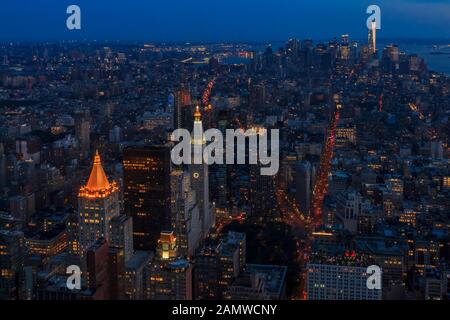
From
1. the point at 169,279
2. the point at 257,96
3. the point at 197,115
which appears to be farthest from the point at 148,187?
the point at 257,96

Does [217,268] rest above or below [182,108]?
below

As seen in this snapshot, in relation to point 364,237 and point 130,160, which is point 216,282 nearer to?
point 364,237

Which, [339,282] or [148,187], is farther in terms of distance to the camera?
[148,187]

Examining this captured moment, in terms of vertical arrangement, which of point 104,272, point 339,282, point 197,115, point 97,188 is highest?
point 197,115

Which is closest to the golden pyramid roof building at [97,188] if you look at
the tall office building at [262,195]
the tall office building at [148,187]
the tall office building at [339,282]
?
the tall office building at [148,187]

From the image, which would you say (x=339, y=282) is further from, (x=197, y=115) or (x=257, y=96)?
(x=257, y=96)

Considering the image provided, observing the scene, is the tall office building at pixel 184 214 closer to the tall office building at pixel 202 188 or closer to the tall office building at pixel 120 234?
the tall office building at pixel 202 188

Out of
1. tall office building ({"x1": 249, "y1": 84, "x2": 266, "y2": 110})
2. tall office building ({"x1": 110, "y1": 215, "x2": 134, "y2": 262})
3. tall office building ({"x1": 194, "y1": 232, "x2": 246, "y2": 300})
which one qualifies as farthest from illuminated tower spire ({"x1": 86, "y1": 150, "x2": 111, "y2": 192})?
tall office building ({"x1": 249, "y1": 84, "x2": 266, "y2": 110})
